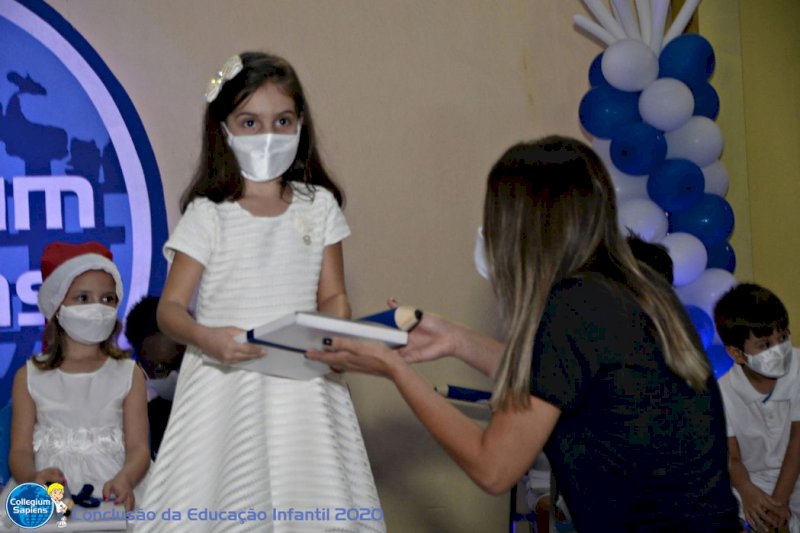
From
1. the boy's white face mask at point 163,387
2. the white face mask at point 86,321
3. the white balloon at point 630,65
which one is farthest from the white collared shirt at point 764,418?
the white face mask at point 86,321

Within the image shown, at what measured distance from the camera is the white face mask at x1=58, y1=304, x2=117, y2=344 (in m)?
3.59

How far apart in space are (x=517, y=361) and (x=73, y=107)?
11.1 feet

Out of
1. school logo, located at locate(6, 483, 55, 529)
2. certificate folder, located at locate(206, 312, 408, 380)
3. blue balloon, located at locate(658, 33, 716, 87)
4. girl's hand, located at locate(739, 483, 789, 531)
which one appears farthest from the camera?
blue balloon, located at locate(658, 33, 716, 87)

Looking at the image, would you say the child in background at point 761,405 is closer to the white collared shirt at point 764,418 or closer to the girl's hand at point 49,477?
the white collared shirt at point 764,418

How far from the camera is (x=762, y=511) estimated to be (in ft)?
12.9

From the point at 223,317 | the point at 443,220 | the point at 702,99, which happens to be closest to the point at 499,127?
the point at 443,220

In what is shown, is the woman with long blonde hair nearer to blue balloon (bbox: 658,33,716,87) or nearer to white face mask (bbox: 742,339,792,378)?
white face mask (bbox: 742,339,792,378)

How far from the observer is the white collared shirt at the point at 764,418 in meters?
4.15

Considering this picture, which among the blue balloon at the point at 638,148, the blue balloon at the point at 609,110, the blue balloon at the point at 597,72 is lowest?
the blue balloon at the point at 638,148

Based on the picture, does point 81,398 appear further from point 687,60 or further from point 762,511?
point 687,60

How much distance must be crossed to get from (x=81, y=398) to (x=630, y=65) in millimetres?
2553

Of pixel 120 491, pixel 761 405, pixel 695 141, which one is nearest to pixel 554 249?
pixel 120 491

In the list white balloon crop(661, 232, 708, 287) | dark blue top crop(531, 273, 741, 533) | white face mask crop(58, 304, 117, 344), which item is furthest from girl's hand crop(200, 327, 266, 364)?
white balloon crop(661, 232, 708, 287)

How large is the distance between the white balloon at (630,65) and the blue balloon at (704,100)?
22cm
